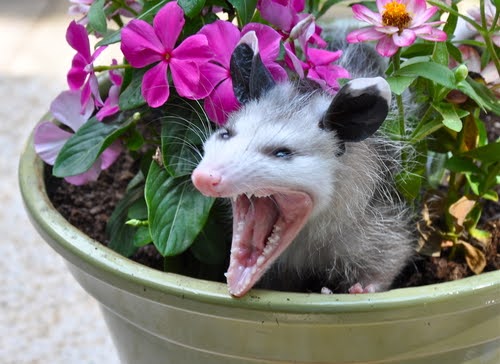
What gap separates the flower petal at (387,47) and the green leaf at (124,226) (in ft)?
1.09

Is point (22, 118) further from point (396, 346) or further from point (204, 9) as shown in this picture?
point (396, 346)

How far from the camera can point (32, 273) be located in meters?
1.45

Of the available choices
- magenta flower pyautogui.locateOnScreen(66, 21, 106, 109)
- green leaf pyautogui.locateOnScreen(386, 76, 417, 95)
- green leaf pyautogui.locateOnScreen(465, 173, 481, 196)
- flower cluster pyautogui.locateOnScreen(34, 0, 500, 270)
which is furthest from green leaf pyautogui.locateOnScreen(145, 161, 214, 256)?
green leaf pyautogui.locateOnScreen(465, 173, 481, 196)

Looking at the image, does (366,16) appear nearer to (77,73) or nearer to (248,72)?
(248,72)

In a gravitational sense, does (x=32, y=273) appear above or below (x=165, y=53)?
below

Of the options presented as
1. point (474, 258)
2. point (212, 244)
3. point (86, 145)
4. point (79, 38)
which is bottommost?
point (474, 258)

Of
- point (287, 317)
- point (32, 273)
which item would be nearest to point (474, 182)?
point (287, 317)

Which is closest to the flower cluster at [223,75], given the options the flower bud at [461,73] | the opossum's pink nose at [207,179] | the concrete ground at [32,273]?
the flower bud at [461,73]

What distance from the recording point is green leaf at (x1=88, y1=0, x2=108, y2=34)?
791 mm

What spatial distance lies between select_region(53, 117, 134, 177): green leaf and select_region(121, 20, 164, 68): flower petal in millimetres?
90

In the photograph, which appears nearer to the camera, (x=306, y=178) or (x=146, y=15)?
(x=306, y=178)

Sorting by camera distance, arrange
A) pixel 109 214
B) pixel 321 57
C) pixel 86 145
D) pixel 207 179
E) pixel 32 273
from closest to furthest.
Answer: pixel 207 179, pixel 321 57, pixel 86 145, pixel 109 214, pixel 32 273

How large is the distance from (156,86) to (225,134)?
0.09m

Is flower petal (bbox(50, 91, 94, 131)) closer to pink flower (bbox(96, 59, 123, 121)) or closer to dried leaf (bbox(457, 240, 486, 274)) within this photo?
pink flower (bbox(96, 59, 123, 121))
